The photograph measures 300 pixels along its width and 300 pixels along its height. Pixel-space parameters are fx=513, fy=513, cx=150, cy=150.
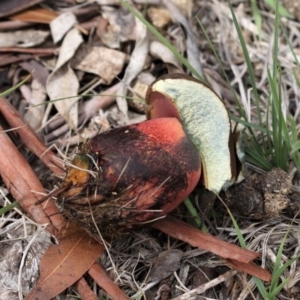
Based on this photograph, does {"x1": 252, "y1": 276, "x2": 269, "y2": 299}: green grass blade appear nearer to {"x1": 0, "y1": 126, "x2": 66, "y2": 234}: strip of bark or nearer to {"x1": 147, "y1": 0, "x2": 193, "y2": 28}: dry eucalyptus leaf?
{"x1": 0, "y1": 126, "x2": 66, "y2": 234}: strip of bark

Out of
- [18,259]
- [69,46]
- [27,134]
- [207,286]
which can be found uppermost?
[69,46]

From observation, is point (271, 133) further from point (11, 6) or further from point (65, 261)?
point (11, 6)

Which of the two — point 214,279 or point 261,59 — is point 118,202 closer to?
point 214,279

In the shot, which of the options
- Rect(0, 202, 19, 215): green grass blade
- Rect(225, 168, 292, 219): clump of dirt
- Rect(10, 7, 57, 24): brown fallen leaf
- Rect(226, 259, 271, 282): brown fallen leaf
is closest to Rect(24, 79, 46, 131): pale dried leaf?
Rect(10, 7, 57, 24): brown fallen leaf

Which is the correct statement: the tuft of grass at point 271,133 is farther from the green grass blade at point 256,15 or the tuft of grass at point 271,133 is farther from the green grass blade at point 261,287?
the green grass blade at point 256,15

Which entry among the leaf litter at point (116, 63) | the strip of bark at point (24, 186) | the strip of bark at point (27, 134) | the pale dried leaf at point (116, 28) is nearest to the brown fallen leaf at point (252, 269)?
the leaf litter at point (116, 63)

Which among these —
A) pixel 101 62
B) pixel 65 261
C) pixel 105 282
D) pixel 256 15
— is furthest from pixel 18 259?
pixel 256 15

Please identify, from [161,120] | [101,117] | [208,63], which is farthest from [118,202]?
[208,63]
